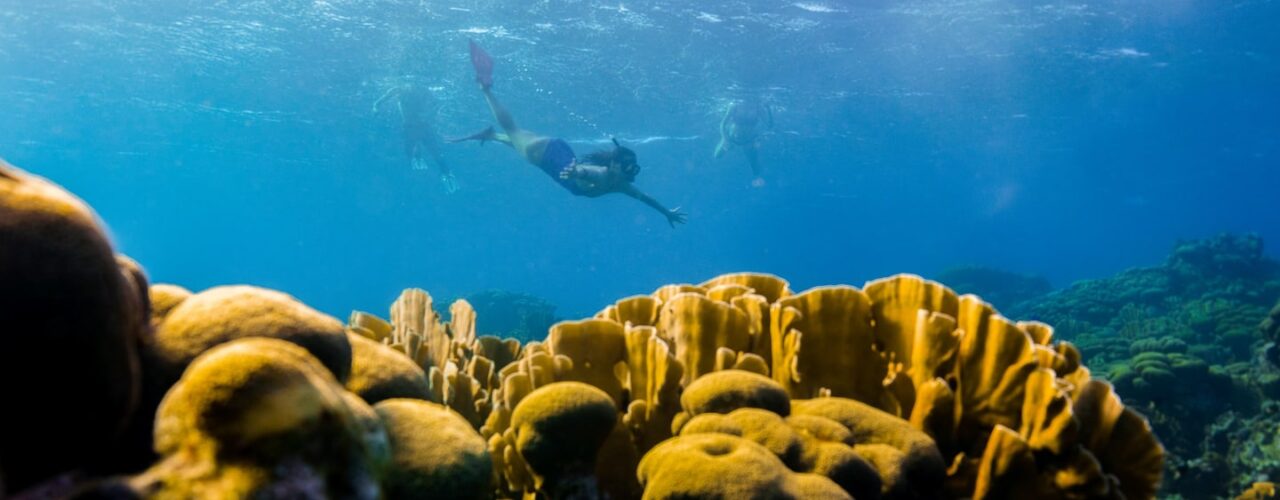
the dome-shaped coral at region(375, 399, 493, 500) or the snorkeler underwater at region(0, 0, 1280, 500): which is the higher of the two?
the dome-shaped coral at region(375, 399, 493, 500)

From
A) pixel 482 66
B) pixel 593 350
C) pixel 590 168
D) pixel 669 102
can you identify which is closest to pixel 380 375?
pixel 593 350

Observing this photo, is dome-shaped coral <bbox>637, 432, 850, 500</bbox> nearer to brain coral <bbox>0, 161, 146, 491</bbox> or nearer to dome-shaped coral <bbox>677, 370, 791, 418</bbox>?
dome-shaped coral <bbox>677, 370, 791, 418</bbox>

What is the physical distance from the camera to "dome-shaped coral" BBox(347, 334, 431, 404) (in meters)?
1.74

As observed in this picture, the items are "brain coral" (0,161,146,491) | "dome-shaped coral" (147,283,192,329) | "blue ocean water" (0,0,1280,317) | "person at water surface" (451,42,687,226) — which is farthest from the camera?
"blue ocean water" (0,0,1280,317)

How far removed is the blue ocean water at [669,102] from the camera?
2914 centimetres

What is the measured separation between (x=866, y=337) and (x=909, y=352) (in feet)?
0.52

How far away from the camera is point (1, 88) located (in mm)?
41844

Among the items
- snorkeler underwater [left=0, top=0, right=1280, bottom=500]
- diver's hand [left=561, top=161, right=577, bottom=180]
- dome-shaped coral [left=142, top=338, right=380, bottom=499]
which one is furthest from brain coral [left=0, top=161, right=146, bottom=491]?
diver's hand [left=561, top=161, right=577, bottom=180]

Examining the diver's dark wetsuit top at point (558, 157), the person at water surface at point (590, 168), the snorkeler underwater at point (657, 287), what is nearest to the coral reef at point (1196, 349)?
the snorkeler underwater at point (657, 287)

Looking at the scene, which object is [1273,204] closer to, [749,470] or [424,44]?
[424,44]

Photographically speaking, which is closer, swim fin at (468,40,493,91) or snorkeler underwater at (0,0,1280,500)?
snorkeler underwater at (0,0,1280,500)

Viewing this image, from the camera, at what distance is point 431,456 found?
1.39m

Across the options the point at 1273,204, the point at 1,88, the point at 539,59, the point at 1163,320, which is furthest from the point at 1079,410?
the point at 1273,204

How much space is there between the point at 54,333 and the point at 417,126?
33824mm
